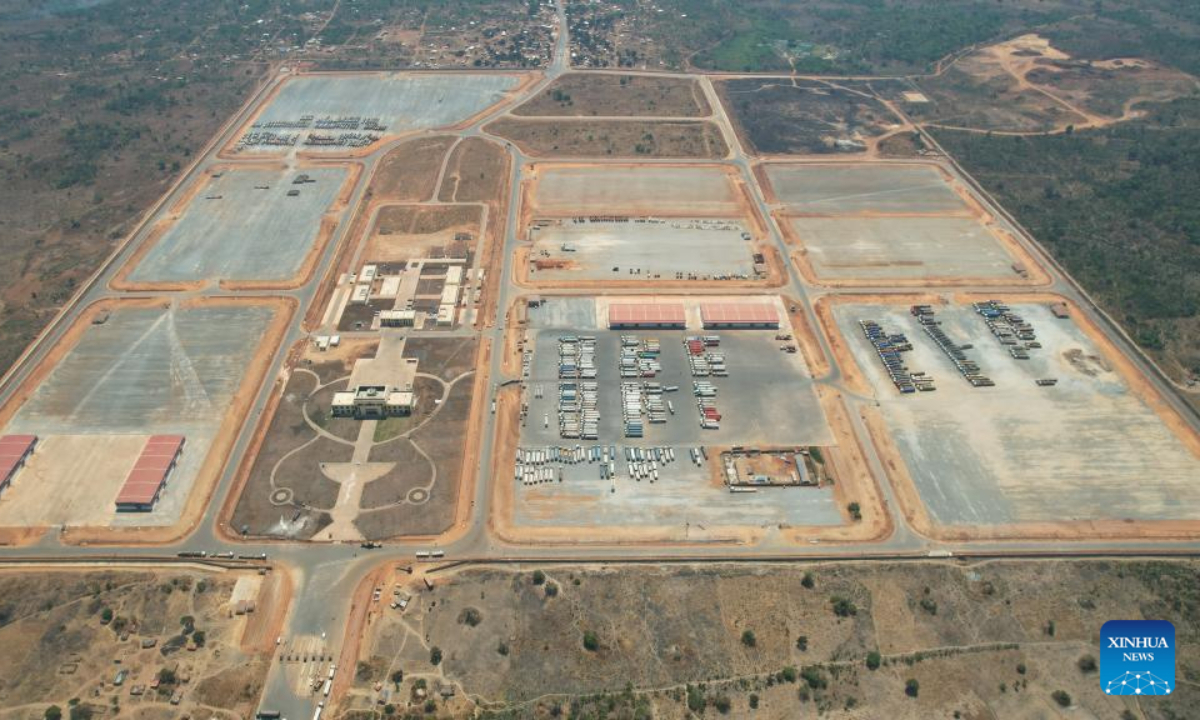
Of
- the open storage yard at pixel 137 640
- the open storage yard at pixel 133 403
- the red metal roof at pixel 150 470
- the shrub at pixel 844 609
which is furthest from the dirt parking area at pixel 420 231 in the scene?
the shrub at pixel 844 609

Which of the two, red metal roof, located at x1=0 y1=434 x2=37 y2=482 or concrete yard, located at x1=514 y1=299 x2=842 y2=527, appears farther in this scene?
red metal roof, located at x1=0 y1=434 x2=37 y2=482

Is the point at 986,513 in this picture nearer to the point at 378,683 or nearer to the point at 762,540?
the point at 762,540

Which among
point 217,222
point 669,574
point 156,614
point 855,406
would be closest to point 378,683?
point 156,614

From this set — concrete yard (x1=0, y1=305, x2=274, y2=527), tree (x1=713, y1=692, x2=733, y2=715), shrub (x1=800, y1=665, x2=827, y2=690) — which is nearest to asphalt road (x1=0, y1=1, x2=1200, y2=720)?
concrete yard (x1=0, y1=305, x2=274, y2=527)

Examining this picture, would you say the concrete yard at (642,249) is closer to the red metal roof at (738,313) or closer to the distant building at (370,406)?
the red metal roof at (738,313)

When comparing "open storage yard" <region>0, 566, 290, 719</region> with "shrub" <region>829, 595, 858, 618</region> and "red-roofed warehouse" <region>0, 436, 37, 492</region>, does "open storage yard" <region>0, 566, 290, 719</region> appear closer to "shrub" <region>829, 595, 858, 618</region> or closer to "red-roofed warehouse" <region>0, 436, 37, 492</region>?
"red-roofed warehouse" <region>0, 436, 37, 492</region>

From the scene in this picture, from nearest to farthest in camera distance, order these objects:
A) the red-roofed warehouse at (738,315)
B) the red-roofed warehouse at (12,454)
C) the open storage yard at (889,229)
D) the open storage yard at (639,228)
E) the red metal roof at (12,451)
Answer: the red-roofed warehouse at (12,454) → the red metal roof at (12,451) → the red-roofed warehouse at (738,315) → the open storage yard at (639,228) → the open storage yard at (889,229)
